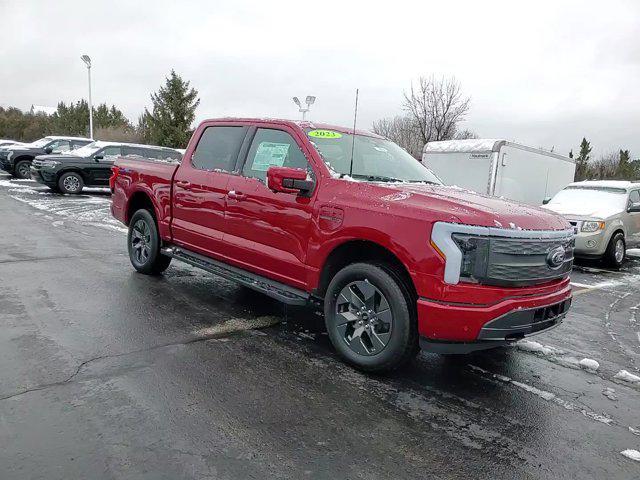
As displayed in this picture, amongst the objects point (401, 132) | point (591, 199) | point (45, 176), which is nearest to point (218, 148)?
point (591, 199)

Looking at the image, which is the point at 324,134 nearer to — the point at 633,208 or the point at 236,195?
the point at 236,195

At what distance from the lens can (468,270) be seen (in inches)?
130

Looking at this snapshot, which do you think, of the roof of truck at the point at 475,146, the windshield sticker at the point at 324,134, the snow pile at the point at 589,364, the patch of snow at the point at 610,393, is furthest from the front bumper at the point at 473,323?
the roof of truck at the point at 475,146

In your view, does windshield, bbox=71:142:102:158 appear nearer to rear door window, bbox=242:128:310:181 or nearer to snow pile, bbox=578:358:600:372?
rear door window, bbox=242:128:310:181

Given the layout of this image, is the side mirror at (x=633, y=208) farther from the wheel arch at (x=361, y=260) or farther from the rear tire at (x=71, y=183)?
the rear tire at (x=71, y=183)

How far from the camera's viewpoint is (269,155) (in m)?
4.73

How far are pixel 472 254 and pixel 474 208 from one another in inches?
14.0

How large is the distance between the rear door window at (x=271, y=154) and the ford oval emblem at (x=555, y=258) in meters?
2.08

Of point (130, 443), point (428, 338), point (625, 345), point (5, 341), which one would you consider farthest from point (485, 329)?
point (5, 341)

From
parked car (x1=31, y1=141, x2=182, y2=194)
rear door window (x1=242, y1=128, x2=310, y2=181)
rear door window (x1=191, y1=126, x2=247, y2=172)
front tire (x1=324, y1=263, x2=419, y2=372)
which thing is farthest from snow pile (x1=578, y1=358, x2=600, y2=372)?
parked car (x1=31, y1=141, x2=182, y2=194)

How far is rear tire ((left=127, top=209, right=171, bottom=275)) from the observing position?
6148 mm

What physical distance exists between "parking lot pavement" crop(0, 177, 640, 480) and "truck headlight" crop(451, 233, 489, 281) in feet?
3.06

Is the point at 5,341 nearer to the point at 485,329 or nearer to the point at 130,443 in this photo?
the point at 130,443

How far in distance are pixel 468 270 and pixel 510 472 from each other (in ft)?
4.07
